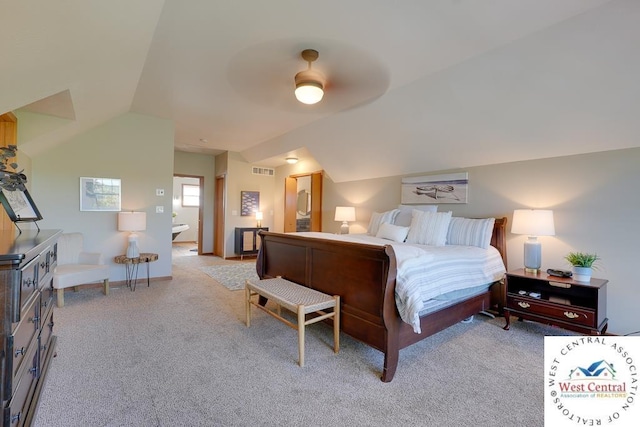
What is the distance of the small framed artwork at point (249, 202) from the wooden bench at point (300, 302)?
4448 millimetres

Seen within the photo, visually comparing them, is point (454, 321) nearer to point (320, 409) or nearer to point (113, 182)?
point (320, 409)

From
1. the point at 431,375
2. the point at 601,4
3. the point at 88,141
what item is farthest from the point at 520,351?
the point at 88,141

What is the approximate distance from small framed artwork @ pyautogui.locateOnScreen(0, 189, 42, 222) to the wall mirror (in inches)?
239

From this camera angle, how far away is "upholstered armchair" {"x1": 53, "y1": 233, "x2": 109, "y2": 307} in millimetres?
3439

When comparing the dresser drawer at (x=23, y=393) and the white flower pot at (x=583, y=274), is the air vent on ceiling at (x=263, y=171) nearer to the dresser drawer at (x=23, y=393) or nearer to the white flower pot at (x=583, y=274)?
the dresser drawer at (x=23, y=393)

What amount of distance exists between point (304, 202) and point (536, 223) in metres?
5.82

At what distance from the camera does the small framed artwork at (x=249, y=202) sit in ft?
23.3

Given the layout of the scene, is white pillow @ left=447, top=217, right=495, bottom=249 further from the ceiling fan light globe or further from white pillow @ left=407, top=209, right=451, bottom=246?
the ceiling fan light globe

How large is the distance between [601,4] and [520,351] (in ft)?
8.73

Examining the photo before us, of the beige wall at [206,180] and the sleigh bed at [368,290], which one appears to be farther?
the beige wall at [206,180]

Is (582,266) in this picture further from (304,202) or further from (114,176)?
(304,202)

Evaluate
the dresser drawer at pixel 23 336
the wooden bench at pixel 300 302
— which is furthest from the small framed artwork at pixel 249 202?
the dresser drawer at pixel 23 336

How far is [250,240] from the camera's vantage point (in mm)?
7090

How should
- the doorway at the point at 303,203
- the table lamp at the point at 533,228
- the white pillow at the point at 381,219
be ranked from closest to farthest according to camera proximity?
the table lamp at the point at 533,228
the white pillow at the point at 381,219
the doorway at the point at 303,203
